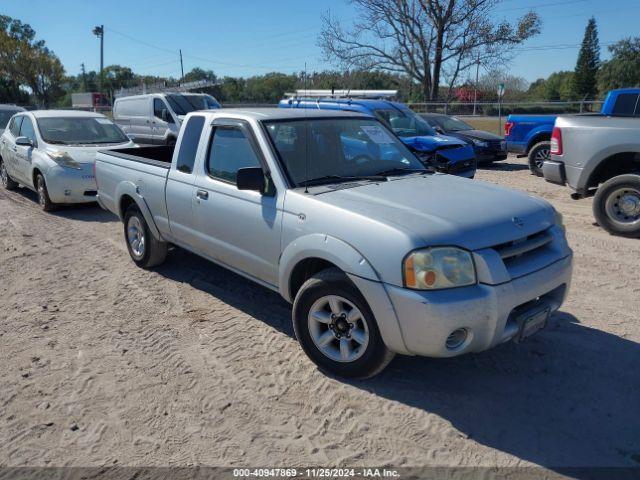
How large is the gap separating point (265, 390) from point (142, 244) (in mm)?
3114

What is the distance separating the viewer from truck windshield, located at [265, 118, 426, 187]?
4.23m

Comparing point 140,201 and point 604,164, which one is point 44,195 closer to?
point 140,201

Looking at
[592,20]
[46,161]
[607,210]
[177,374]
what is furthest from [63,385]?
[592,20]

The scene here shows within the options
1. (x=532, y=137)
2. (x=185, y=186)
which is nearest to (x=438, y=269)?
(x=185, y=186)

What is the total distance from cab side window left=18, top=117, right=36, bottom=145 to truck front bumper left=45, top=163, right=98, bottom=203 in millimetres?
1242

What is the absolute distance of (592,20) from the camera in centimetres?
8400

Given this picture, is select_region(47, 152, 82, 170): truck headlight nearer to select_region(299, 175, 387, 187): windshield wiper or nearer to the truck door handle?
the truck door handle

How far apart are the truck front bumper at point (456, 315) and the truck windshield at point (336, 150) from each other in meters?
1.32

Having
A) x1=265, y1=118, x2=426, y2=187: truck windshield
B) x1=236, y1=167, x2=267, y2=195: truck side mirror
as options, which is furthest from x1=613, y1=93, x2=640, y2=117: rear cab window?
x1=236, y1=167, x2=267, y2=195: truck side mirror

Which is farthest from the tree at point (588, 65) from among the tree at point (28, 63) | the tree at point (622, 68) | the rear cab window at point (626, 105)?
the rear cab window at point (626, 105)

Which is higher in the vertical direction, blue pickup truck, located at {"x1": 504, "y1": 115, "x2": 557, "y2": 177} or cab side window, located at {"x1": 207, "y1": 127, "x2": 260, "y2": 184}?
blue pickup truck, located at {"x1": 504, "y1": 115, "x2": 557, "y2": 177}

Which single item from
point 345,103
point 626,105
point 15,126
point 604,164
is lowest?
point 604,164

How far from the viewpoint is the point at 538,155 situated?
13047 millimetres

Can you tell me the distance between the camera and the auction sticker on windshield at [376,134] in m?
4.83
